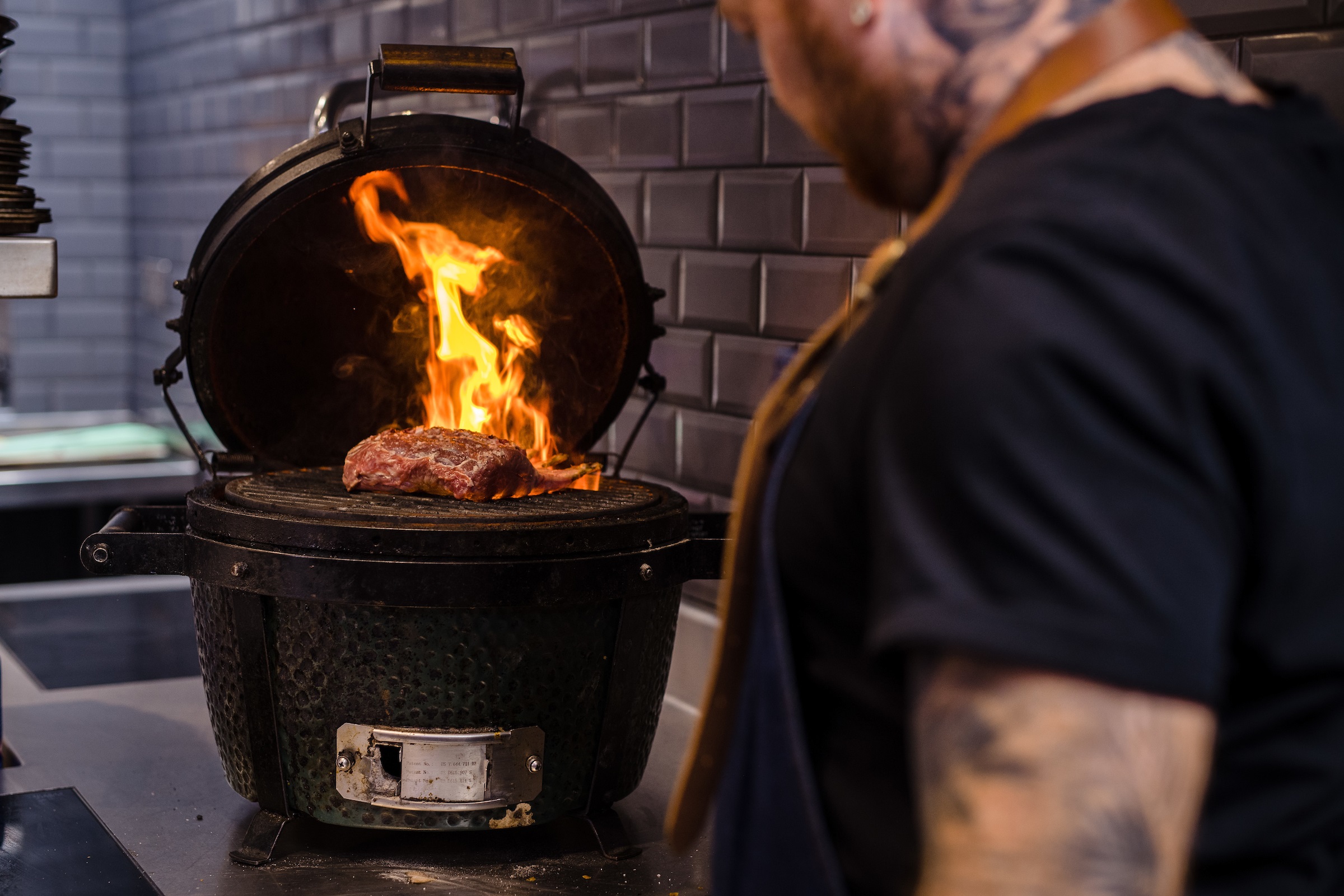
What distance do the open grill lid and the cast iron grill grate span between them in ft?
0.60

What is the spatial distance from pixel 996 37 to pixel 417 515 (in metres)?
1.20

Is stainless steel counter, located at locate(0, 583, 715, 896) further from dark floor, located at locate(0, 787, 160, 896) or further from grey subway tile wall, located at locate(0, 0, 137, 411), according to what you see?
grey subway tile wall, located at locate(0, 0, 137, 411)

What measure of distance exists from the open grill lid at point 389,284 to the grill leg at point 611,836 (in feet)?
2.11

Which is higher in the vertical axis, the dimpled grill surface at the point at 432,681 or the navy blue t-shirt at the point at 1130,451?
the navy blue t-shirt at the point at 1130,451

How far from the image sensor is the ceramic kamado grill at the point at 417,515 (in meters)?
1.75

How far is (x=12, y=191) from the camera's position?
78.7 inches

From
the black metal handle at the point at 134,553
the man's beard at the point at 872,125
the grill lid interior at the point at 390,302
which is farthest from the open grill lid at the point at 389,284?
the man's beard at the point at 872,125

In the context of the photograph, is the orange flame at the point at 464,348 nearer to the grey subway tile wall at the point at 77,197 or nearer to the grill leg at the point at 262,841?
the grill leg at the point at 262,841

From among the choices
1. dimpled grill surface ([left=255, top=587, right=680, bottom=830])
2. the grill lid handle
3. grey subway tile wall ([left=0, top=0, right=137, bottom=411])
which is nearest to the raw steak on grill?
dimpled grill surface ([left=255, top=587, right=680, bottom=830])

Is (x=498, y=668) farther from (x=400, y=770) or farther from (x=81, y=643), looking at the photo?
(x=81, y=643)

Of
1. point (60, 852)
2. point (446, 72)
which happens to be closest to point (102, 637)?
point (60, 852)

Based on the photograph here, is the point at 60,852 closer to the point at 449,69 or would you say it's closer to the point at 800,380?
the point at 449,69

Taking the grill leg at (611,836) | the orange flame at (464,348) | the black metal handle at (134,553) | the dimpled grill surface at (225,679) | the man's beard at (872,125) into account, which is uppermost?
the man's beard at (872,125)

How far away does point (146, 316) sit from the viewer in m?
5.54
